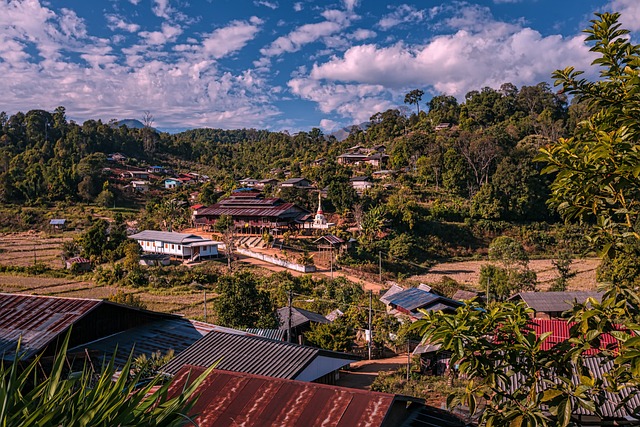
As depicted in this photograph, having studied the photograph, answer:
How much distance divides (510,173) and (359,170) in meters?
19.2

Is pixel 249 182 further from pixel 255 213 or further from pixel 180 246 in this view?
pixel 180 246

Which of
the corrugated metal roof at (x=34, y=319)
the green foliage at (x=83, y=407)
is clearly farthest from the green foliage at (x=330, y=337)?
the green foliage at (x=83, y=407)

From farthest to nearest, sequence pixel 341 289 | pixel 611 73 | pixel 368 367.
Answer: pixel 341 289 < pixel 368 367 < pixel 611 73

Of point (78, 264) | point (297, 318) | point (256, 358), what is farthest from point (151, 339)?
point (78, 264)

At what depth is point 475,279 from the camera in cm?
3088

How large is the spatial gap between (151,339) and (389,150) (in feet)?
168

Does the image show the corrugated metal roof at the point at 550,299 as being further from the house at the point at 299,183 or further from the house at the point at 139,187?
the house at the point at 139,187

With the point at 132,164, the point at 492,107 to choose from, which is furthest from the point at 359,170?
the point at 132,164

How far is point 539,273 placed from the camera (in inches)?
1284

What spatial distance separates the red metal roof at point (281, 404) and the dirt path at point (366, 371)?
837 centimetres

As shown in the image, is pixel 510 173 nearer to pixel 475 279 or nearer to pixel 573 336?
pixel 475 279

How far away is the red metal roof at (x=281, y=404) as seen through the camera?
194 inches

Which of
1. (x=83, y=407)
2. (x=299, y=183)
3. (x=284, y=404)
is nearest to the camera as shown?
(x=83, y=407)

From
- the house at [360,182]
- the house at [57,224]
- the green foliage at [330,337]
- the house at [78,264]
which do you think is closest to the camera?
the green foliage at [330,337]
